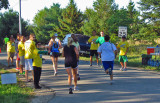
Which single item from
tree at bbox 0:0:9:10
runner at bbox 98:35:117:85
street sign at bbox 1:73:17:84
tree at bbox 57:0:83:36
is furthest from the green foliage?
runner at bbox 98:35:117:85

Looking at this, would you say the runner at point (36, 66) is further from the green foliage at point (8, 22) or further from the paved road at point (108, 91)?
the green foliage at point (8, 22)

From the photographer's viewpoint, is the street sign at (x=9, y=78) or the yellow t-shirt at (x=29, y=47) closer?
the street sign at (x=9, y=78)

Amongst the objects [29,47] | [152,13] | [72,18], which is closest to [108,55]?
[29,47]

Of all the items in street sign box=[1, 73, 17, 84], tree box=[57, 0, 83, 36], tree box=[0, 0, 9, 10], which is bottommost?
street sign box=[1, 73, 17, 84]

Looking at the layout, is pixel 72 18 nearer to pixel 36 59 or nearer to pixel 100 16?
pixel 100 16

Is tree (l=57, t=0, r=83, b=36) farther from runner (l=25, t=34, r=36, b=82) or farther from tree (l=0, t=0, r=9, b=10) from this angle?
runner (l=25, t=34, r=36, b=82)

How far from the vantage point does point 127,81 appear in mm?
8805

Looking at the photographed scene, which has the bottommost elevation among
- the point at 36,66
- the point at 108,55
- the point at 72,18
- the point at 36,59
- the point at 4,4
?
the point at 36,66

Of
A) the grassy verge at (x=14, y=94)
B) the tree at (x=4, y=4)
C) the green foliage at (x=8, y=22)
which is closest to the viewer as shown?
the grassy verge at (x=14, y=94)

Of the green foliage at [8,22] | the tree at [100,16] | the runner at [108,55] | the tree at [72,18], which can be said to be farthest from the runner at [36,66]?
the green foliage at [8,22]

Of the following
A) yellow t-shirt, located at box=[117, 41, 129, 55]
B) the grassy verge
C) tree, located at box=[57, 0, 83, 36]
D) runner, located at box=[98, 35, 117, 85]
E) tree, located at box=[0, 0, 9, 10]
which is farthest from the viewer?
tree, located at box=[57, 0, 83, 36]

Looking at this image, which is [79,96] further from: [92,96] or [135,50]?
[135,50]

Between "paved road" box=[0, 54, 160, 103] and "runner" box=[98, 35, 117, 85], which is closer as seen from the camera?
"paved road" box=[0, 54, 160, 103]


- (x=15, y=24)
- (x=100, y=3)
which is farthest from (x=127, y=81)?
(x=15, y=24)
